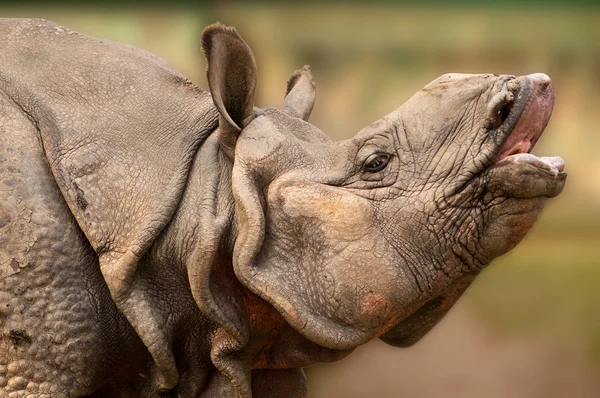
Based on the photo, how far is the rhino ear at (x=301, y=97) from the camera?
262cm

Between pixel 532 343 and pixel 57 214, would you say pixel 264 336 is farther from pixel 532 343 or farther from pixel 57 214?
pixel 532 343

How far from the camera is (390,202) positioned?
6.96 feet

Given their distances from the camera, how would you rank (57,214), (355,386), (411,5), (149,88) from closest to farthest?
(57,214), (149,88), (411,5), (355,386)

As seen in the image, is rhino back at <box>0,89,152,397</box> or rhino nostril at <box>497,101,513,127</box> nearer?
rhino nostril at <box>497,101,513,127</box>

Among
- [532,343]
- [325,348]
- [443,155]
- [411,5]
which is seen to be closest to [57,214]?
[325,348]

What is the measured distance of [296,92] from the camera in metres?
2.69

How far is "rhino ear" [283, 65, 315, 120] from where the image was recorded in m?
2.62

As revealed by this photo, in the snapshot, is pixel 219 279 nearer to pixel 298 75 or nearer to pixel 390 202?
pixel 390 202

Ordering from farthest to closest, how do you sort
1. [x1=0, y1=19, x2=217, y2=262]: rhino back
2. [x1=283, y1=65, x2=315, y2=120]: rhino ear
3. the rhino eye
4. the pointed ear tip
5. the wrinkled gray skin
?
the pointed ear tip < [x1=283, y1=65, x2=315, y2=120]: rhino ear < [x1=0, y1=19, x2=217, y2=262]: rhino back < the rhino eye < the wrinkled gray skin

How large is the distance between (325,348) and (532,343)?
2.03 m

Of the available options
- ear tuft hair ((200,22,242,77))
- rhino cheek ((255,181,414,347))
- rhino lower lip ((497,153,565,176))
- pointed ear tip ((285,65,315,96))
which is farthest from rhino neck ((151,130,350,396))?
rhino lower lip ((497,153,565,176))

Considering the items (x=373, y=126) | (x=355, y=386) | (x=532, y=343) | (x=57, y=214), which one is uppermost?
(x=373, y=126)

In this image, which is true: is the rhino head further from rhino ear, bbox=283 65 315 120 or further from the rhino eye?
rhino ear, bbox=283 65 315 120

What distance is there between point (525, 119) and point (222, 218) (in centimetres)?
74
